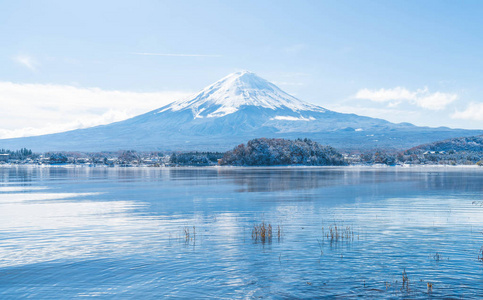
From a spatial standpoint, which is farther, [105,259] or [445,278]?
[105,259]

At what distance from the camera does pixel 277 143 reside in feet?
584

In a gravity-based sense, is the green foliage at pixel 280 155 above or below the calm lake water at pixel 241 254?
above

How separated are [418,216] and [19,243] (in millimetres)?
22525

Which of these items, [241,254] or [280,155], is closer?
[241,254]

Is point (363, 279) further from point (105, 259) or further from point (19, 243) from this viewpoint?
point (19, 243)

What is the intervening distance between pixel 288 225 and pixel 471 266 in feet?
36.7

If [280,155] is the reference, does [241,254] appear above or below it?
below

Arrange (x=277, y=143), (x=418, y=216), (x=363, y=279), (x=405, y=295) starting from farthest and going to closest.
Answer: (x=277, y=143) → (x=418, y=216) → (x=363, y=279) → (x=405, y=295)

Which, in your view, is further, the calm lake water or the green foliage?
the green foliage

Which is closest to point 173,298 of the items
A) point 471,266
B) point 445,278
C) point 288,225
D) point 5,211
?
point 445,278

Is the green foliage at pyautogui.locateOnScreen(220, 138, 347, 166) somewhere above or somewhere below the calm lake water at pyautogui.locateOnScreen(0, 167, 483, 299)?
above

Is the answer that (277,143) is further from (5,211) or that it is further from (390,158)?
(5,211)

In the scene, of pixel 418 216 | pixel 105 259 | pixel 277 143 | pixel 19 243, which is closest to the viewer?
pixel 105 259

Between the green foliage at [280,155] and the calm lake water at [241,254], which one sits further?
the green foliage at [280,155]
